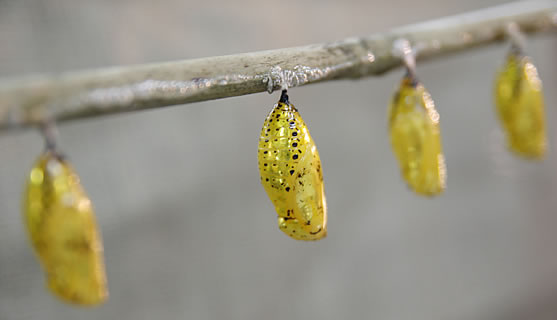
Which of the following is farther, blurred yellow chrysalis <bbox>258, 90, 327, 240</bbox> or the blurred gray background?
the blurred gray background

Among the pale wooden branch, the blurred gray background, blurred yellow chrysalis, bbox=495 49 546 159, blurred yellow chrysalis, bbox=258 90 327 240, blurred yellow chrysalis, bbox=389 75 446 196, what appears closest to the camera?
the pale wooden branch

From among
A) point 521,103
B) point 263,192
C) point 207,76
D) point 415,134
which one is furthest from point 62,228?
point 263,192

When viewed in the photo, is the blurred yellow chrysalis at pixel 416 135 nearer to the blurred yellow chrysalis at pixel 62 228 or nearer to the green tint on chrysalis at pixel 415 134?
the green tint on chrysalis at pixel 415 134

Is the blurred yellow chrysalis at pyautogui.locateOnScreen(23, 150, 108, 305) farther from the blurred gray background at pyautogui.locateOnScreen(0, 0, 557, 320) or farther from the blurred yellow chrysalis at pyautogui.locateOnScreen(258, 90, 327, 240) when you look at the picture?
the blurred gray background at pyautogui.locateOnScreen(0, 0, 557, 320)

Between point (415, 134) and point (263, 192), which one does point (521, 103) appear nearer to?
point (415, 134)

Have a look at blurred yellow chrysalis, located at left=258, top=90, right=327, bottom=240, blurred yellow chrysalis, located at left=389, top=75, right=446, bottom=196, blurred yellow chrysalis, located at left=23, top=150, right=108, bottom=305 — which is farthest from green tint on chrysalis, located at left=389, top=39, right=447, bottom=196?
blurred yellow chrysalis, located at left=23, top=150, right=108, bottom=305

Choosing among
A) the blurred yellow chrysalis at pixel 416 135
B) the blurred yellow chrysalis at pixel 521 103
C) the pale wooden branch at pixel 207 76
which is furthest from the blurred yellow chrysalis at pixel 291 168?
the blurred yellow chrysalis at pixel 521 103
